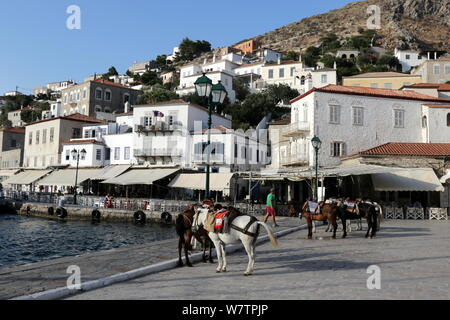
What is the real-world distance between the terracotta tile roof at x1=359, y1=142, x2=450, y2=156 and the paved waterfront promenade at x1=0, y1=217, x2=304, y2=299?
22.8 meters

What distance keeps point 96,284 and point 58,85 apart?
162586mm

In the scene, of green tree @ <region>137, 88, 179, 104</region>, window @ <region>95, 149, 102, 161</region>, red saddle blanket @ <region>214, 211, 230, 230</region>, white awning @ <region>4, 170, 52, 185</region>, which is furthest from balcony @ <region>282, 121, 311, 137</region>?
green tree @ <region>137, 88, 179, 104</region>

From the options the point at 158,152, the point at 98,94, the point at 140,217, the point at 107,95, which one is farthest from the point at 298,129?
the point at 107,95

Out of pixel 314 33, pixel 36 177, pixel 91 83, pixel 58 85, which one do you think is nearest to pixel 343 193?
pixel 36 177

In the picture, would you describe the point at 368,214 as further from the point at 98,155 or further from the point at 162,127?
the point at 98,155

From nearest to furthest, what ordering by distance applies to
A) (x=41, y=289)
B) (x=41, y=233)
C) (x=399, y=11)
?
(x=41, y=289), (x=41, y=233), (x=399, y=11)

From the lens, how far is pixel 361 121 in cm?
3488

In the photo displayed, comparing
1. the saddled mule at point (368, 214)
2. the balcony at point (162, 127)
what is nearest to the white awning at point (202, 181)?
the balcony at point (162, 127)

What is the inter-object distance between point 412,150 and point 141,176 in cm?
2185

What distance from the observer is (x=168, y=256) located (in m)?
9.98

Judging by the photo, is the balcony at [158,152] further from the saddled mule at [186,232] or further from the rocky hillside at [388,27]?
the rocky hillside at [388,27]

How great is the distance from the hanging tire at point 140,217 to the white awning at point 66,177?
11934 mm

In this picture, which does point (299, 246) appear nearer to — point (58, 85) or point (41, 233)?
point (41, 233)

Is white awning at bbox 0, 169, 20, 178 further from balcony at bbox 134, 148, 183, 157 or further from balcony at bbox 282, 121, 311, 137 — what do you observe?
balcony at bbox 282, 121, 311, 137
